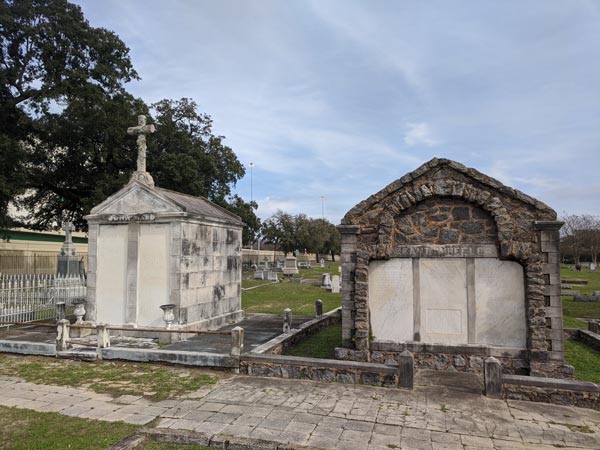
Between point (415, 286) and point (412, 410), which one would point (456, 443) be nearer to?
point (412, 410)

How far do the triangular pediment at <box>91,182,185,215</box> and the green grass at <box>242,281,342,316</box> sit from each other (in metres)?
7.64

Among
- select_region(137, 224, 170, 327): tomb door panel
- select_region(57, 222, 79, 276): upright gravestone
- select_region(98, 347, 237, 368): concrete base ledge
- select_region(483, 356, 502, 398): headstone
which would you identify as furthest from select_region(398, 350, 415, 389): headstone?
select_region(57, 222, 79, 276): upright gravestone

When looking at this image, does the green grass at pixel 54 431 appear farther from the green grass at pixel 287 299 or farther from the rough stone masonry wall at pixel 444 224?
the green grass at pixel 287 299

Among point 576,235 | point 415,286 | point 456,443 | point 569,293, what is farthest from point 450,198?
point 576,235

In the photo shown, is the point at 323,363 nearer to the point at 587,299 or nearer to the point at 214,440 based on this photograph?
the point at 214,440

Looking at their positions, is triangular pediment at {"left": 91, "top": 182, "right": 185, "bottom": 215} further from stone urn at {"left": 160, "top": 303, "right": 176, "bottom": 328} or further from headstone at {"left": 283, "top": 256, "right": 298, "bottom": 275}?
headstone at {"left": 283, "top": 256, "right": 298, "bottom": 275}

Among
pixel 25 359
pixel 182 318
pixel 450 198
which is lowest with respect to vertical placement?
pixel 25 359

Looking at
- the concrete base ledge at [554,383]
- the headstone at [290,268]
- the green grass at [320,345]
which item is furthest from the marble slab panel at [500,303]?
the headstone at [290,268]

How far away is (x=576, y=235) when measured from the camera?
62.7 meters

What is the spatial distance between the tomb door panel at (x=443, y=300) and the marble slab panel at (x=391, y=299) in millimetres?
305

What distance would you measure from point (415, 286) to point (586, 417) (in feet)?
12.3

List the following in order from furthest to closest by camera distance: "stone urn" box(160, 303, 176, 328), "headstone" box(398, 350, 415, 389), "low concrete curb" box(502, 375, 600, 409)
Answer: "stone urn" box(160, 303, 176, 328) → "headstone" box(398, 350, 415, 389) → "low concrete curb" box(502, 375, 600, 409)

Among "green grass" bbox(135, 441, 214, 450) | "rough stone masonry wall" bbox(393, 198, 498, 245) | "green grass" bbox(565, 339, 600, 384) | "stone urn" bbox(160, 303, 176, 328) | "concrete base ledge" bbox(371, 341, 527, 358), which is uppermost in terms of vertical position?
"rough stone masonry wall" bbox(393, 198, 498, 245)

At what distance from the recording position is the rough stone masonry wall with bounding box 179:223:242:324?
11820mm
